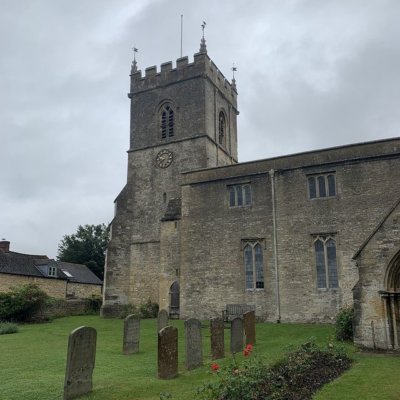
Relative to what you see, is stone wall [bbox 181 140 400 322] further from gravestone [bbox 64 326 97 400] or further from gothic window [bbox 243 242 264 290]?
gravestone [bbox 64 326 97 400]

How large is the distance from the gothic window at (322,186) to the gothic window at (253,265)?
12.9 feet

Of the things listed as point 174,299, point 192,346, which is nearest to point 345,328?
point 192,346

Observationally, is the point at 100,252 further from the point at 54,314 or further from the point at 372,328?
the point at 372,328

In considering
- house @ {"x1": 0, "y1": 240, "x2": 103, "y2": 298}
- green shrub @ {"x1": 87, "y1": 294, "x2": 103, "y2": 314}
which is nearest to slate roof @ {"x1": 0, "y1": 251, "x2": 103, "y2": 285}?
house @ {"x1": 0, "y1": 240, "x2": 103, "y2": 298}

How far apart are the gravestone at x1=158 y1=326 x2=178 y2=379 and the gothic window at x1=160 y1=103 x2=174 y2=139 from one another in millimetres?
21594

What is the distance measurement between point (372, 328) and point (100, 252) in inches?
1734

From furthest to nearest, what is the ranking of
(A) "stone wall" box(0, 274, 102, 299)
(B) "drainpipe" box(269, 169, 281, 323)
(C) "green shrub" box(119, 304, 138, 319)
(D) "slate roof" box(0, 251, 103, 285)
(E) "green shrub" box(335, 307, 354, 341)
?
(D) "slate roof" box(0, 251, 103, 285)
(A) "stone wall" box(0, 274, 102, 299)
(C) "green shrub" box(119, 304, 138, 319)
(B) "drainpipe" box(269, 169, 281, 323)
(E) "green shrub" box(335, 307, 354, 341)

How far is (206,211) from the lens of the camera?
81.1ft

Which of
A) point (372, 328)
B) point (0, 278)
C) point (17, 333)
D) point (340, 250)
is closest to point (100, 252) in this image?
point (0, 278)

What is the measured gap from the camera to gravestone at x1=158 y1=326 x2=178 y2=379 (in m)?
10.1

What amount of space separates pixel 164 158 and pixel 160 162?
400 mm

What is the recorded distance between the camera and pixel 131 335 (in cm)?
1395

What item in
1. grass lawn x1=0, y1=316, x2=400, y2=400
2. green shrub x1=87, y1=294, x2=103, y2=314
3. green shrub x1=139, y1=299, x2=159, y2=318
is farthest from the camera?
green shrub x1=87, y1=294, x2=103, y2=314

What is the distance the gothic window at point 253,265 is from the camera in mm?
22594
